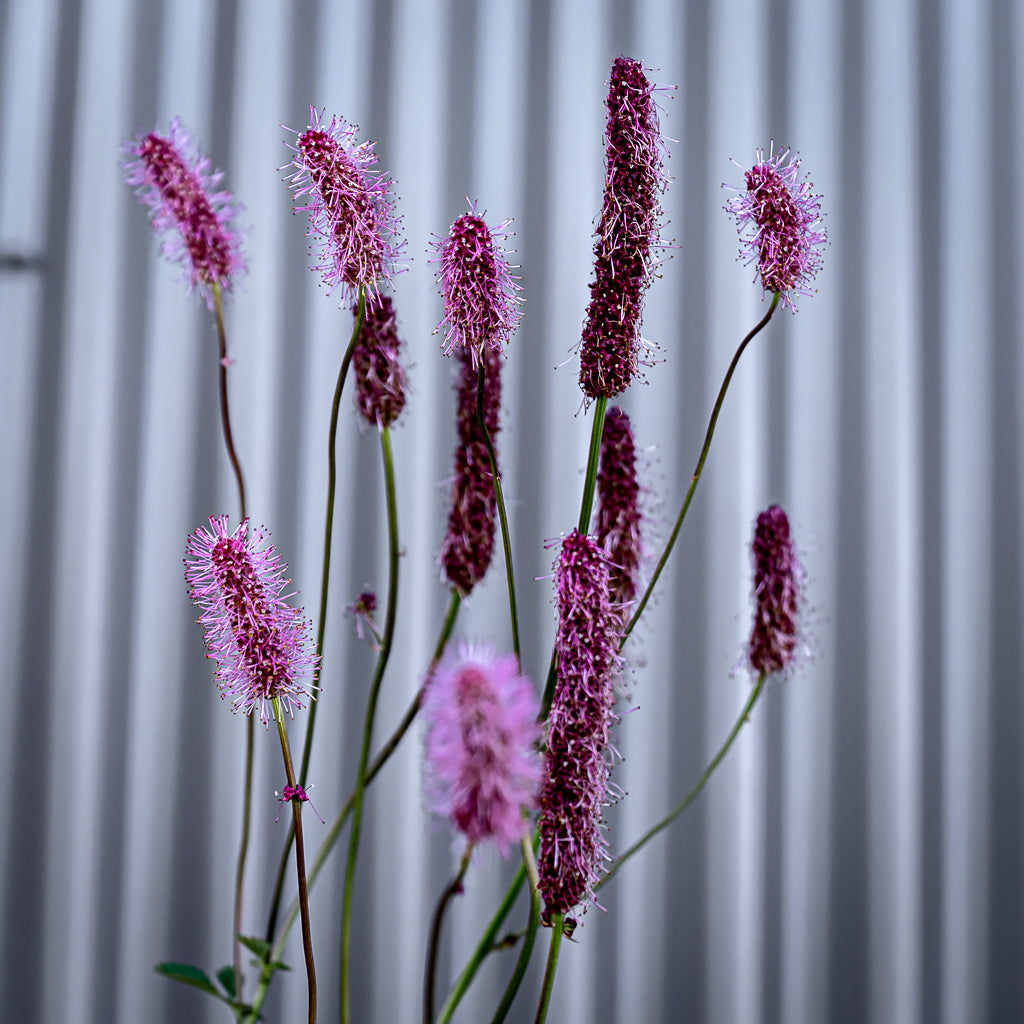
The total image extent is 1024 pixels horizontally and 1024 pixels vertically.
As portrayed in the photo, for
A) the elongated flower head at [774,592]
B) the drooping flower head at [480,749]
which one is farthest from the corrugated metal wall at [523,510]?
the drooping flower head at [480,749]

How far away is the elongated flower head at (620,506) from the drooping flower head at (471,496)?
8cm

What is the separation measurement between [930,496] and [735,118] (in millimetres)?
530

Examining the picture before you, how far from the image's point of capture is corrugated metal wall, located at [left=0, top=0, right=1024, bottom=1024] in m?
1.06

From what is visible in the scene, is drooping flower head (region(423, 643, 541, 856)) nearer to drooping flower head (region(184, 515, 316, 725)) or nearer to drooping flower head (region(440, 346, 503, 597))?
drooping flower head (region(184, 515, 316, 725))

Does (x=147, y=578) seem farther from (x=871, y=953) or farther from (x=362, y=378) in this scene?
(x=871, y=953)

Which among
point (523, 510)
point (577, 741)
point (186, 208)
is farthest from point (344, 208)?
point (523, 510)

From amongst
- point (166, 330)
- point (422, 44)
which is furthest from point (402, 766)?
point (422, 44)

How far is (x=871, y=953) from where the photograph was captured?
3.52 ft

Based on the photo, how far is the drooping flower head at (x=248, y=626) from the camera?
42 cm

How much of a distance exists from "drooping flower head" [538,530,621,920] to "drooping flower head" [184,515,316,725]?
124 mm

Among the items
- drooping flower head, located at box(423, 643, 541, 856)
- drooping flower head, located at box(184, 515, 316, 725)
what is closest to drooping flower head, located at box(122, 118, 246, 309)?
drooping flower head, located at box(184, 515, 316, 725)

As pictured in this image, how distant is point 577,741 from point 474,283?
24 cm

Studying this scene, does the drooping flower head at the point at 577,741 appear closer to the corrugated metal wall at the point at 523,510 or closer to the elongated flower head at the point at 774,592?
the elongated flower head at the point at 774,592

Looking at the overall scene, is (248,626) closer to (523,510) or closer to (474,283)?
(474,283)
